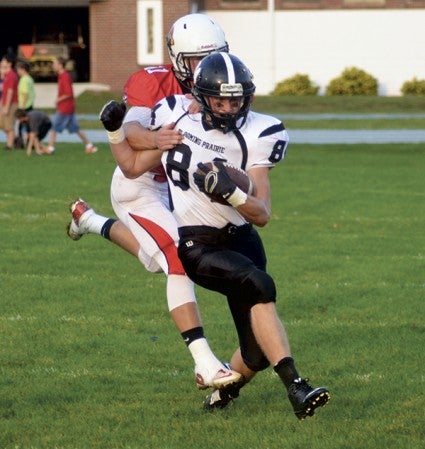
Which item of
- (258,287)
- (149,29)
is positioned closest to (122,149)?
(258,287)

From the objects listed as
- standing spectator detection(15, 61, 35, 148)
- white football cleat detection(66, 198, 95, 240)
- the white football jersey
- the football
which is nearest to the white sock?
the white football jersey

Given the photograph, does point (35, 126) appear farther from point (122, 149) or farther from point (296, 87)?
point (296, 87)

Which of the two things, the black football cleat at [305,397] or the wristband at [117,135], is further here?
the wristband at [117,135]

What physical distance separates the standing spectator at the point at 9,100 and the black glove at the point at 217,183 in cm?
1879

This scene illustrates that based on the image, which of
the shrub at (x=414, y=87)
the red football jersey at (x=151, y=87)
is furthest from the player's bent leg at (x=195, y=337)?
the shrub at (x=414, y=87)

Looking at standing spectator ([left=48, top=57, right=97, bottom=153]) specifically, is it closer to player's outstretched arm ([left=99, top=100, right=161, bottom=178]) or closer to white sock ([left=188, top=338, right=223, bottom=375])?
player's outstretched arm ([left=99, top=100, right=161, bottom=178])

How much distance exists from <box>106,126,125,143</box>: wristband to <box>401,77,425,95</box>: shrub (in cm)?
3894

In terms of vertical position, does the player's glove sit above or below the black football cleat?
above

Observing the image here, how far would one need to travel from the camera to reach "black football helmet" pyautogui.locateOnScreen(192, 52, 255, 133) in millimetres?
5918

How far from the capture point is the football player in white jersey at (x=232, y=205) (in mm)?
5820

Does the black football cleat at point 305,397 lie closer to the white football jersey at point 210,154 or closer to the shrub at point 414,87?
the white football jersey at point 210,154

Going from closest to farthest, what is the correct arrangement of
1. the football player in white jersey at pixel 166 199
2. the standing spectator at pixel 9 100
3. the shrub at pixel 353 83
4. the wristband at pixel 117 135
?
the football player in white jersey at pixel 166 199
the wristband at pixel 117 135
the standing spectator at pixel 9 100
the shrub at pixel 353 83

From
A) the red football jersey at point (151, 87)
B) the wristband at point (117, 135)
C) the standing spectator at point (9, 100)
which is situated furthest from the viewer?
the standing spectator at point (9, 100)

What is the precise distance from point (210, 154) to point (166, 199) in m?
1.64
